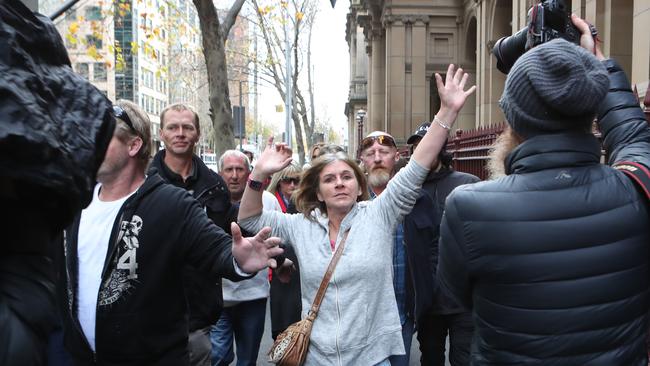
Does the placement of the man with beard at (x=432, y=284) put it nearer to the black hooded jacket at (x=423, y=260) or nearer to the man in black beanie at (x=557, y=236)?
the black hooded jacket at (x=423, y=260)

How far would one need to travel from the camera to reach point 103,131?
131cm

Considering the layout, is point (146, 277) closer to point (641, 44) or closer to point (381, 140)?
point (381, 140)

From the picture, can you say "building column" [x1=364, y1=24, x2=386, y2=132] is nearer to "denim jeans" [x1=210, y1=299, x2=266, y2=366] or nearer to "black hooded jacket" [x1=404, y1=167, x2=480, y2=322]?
"denim jeans" [x1=210, y1=299, x2=266, y2=366]

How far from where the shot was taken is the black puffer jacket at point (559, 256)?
1922 millimetres

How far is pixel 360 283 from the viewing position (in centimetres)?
323

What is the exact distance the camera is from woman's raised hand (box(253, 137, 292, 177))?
3.28 m

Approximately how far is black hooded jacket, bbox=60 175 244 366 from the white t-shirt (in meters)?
0.03

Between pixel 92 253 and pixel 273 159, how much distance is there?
104cm

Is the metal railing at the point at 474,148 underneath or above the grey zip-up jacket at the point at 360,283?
above

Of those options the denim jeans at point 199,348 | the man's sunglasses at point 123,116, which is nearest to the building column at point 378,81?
the denim jeans at point 199,348

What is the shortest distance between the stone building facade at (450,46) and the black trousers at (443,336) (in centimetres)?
450

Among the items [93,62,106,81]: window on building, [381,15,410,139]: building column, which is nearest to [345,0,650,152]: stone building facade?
[381,15,410,139]: building column

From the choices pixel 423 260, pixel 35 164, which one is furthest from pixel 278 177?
pixel 35 164

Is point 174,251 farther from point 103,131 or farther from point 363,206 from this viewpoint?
point 103,131
